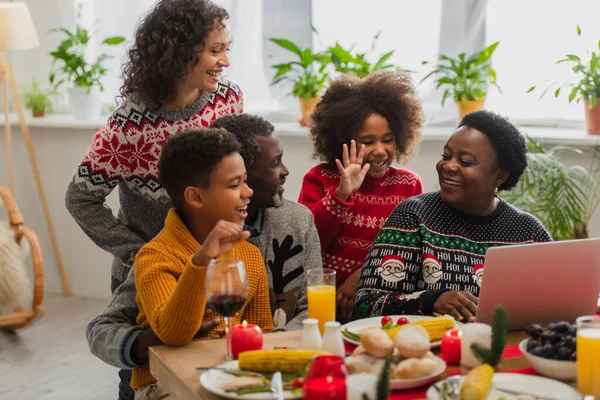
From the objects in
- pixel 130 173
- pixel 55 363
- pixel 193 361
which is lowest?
pixel 55 363

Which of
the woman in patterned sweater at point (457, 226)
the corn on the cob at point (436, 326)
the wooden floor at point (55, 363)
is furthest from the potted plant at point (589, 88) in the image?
the wooden floor at point (55, 363)

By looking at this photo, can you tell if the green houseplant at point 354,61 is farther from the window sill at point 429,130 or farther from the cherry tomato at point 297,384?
the cherry tomato at point 297,384

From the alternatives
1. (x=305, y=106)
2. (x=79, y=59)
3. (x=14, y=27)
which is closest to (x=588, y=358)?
(x=305, y=106)

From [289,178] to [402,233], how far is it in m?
2.13

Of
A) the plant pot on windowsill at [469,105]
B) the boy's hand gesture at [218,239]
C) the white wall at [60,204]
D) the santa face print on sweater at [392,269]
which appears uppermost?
the plant pot on windowsill at [469,105]

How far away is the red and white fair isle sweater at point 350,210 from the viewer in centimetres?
245

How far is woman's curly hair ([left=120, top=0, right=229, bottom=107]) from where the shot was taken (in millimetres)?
2465

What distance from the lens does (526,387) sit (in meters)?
1.50

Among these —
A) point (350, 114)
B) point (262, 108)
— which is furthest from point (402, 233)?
point (262, 108)

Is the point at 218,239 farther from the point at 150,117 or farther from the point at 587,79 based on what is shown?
the point at 587,79

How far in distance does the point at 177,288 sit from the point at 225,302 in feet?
0.47

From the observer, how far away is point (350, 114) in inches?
103

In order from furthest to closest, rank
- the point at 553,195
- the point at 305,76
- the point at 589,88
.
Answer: the point at 305,76 < the point at 589,88 < the point at 553,195

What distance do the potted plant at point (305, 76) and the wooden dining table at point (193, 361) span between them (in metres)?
2.46
